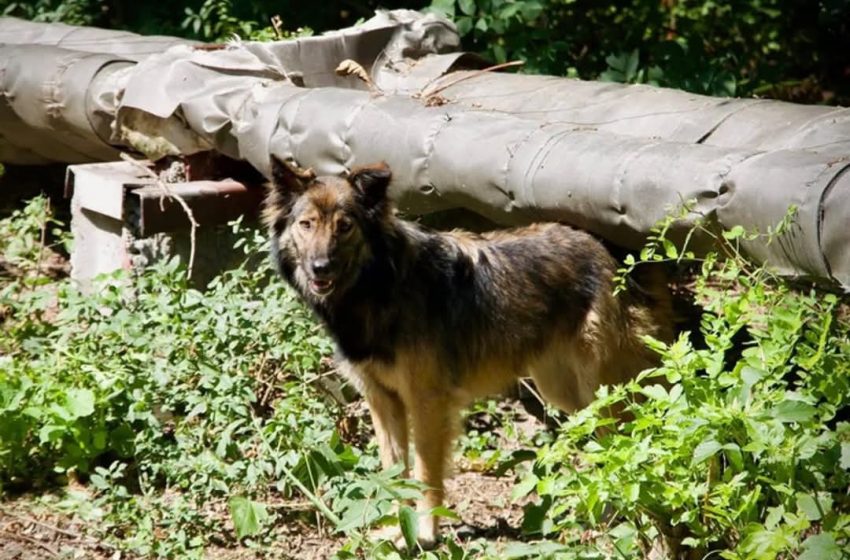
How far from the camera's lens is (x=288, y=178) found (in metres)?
5.32

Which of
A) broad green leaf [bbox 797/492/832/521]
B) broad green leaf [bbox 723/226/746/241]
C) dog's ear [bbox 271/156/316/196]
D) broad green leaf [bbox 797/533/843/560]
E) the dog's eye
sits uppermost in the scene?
broad green leaf [bbox 723/226/746/241]

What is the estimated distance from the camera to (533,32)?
28.9 ft

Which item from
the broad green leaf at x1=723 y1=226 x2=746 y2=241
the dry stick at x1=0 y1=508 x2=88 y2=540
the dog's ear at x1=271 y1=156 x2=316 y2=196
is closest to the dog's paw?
the dry stick at x1=0 y1=508 x2=88 y2=540

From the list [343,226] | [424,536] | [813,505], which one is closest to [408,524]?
[813,505]

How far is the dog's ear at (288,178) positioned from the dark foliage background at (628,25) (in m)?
4.00

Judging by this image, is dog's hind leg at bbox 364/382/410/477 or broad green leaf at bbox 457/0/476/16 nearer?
dog's hind leg at bbox 364/382/410/477

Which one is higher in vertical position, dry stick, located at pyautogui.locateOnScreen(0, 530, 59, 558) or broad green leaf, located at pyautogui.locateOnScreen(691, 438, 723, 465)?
broad green leaf, located at pyautogui.locateOnScreen(691, 438, 723, 465)

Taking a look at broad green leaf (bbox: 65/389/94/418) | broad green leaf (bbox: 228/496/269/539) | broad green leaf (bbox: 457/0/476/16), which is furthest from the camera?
broad green leaf (bbox: 457/0/476/16)

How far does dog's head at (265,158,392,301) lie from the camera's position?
17.1 ft

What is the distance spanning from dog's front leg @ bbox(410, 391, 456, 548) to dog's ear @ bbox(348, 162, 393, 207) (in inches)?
39.7

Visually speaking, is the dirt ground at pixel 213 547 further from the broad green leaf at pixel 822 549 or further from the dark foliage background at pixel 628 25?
the dark foliage background at pixel 628 25

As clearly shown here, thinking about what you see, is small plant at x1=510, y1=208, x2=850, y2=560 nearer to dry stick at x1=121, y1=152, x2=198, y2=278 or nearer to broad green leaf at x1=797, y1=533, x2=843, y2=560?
broad green leaf at x1=797, y1=533, x2=843, y2=560

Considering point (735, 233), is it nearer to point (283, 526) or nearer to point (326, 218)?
point (326, 218)

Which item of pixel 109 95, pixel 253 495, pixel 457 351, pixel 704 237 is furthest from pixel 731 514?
pixel 109 95
